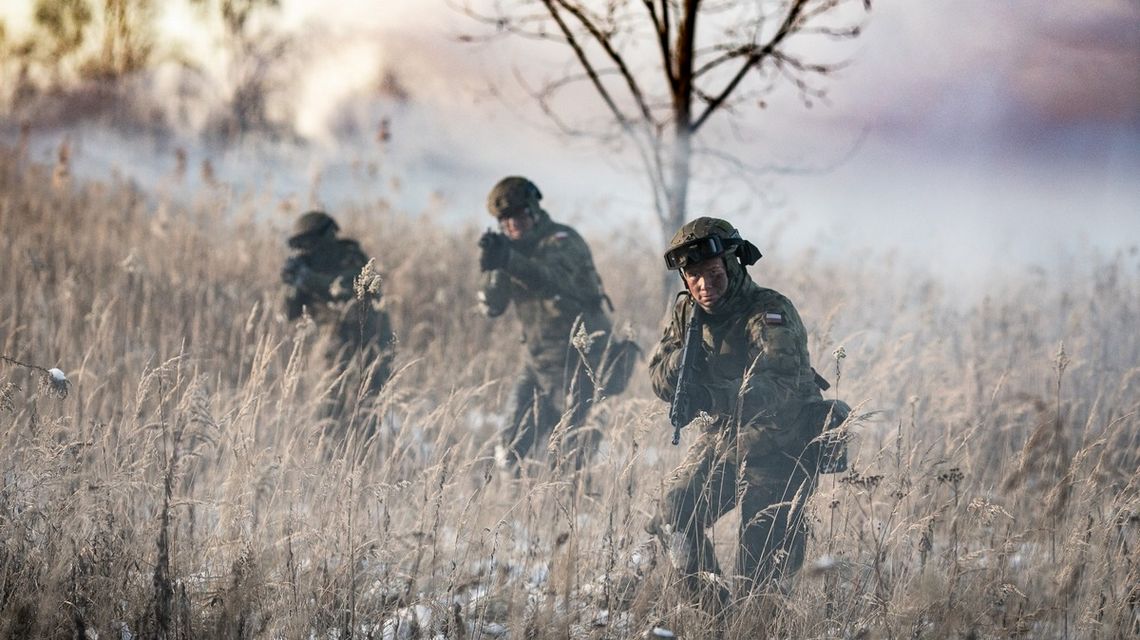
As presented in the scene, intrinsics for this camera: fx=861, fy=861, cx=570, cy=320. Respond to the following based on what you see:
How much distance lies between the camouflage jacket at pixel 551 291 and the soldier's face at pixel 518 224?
0.03m

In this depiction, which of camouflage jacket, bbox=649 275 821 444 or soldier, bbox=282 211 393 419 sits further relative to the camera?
soldier, bbox=282 211 393 419

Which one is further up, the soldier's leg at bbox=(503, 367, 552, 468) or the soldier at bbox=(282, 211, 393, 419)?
the soldier at bbox=(282, 211, 393, 419)

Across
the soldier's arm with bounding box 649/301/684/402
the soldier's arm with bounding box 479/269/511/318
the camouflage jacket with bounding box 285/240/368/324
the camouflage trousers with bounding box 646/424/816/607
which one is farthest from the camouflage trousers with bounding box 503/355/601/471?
the camouflage trousers with bounding box 646/424/816/607

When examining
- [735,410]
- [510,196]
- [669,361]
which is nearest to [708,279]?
[669,361]

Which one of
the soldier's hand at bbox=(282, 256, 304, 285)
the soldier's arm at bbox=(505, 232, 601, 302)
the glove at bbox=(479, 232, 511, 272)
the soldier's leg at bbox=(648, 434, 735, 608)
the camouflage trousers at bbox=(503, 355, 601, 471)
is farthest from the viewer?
the soldier's hand at bbox=(282, 256, 304, 285)

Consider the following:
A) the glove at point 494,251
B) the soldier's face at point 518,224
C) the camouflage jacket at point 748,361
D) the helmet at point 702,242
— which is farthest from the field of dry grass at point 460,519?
the soldier's face at point 518,224

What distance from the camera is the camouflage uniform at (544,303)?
486 centimetres

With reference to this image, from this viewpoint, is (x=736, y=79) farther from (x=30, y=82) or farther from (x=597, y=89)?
(x=30, y=82)

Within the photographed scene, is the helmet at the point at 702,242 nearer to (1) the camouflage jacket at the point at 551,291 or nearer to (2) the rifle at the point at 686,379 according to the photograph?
(2) the rifle at the point at 686,379

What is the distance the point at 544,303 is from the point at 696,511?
217 centimetres

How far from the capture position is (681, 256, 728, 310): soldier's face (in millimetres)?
3012

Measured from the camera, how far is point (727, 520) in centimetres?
386

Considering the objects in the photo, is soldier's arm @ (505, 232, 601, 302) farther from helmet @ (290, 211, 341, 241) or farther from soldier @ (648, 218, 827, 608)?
soldier @ (648, 218, 827, 608)

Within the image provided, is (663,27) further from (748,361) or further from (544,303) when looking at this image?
(748,361)
